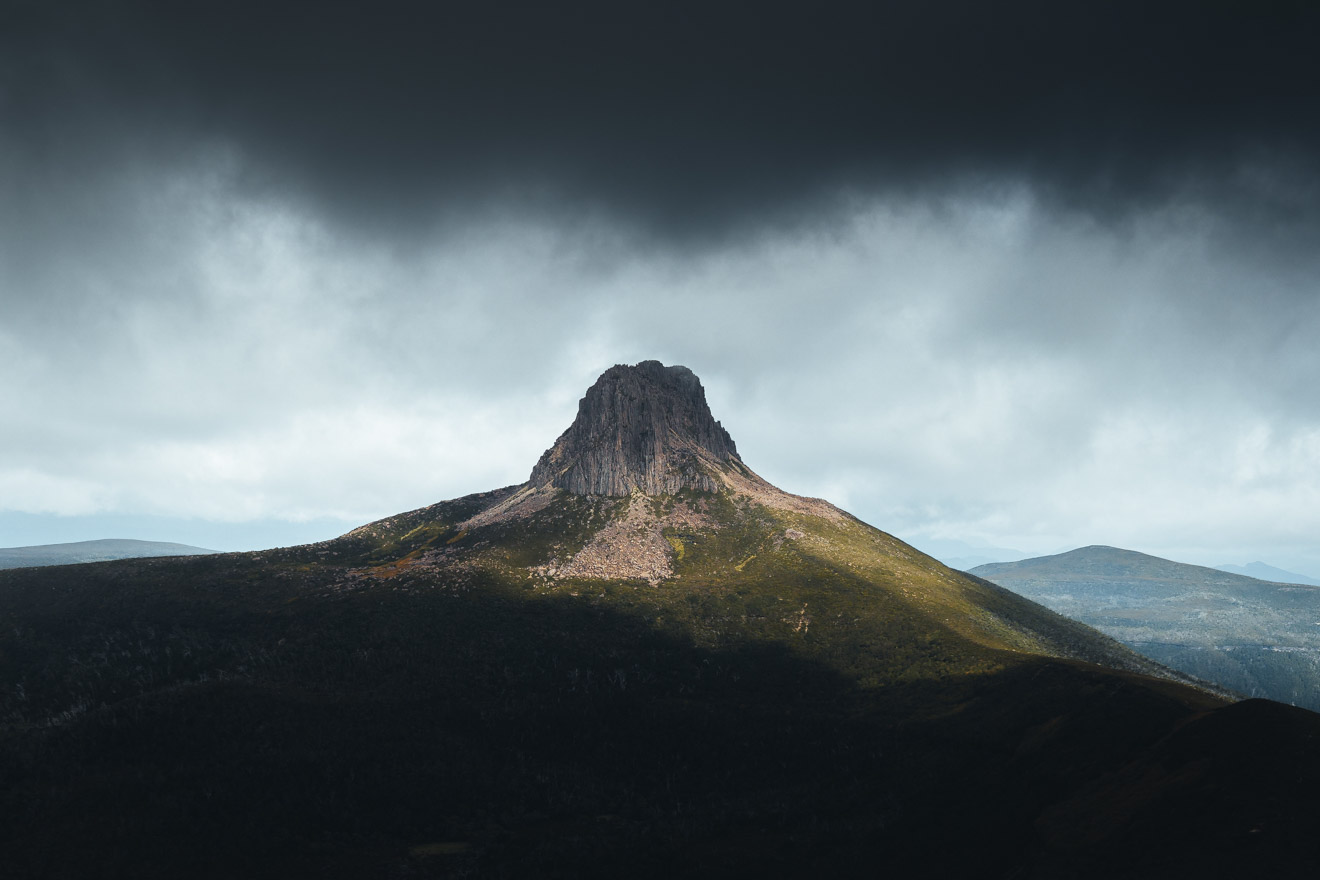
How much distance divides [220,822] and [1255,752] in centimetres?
19505

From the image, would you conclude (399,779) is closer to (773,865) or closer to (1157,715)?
(773,865)

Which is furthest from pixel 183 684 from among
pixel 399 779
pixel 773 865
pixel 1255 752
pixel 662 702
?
pixel 1255 752

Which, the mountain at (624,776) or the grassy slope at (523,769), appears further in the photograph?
the grassy slope at (523,769)

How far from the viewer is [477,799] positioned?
509 ft

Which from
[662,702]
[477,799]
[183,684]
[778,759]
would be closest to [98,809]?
[183,684]

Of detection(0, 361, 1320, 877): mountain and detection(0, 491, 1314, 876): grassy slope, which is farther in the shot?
detection(0, 491, 1314, 876): grassy slope

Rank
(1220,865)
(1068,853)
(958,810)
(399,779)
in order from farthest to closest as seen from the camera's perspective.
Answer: (399,779), (958,810), (1068,853), (1220,865)

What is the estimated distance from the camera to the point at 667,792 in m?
160

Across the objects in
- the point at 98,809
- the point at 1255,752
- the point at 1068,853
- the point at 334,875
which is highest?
the point at 1255,752

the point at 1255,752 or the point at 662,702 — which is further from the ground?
the point at 1255,752

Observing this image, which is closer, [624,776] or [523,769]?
[523,769]

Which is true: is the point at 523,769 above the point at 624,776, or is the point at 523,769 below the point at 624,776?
above

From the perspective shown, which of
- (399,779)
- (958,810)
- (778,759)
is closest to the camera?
(958,810)

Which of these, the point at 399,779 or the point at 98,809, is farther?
the point at 399,779
